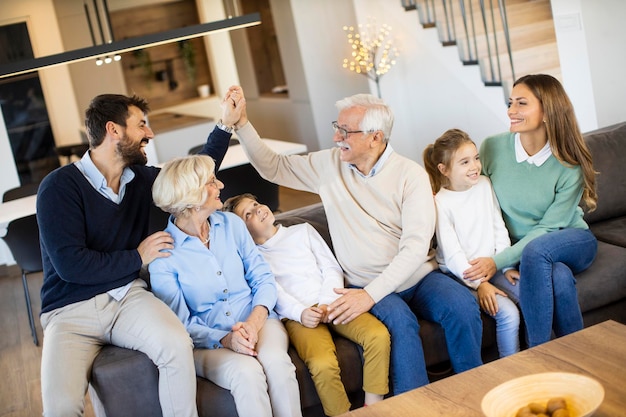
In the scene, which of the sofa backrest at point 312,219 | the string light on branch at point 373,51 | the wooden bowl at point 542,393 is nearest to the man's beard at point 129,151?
the sofa backrest at point 312,219

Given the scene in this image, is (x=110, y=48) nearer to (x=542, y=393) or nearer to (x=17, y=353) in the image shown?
(x=17, y=353)

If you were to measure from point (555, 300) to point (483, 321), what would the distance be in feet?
0.91

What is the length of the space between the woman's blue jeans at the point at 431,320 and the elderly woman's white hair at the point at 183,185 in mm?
778

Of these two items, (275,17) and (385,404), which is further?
(275,17)

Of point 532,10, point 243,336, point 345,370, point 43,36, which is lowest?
point 345,370

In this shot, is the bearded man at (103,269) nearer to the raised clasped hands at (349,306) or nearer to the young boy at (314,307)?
the young boy at (314,307)

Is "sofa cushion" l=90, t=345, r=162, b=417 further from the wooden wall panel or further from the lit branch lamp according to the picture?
the wooden wall panel

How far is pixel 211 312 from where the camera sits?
2.99 m

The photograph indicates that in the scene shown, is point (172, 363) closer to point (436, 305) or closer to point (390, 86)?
point (436, 305)

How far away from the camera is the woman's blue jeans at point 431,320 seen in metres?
2.92

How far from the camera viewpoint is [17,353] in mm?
4914

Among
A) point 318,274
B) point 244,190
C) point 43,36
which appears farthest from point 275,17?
point 318,274

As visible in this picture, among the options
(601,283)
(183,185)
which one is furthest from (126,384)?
(601,283)

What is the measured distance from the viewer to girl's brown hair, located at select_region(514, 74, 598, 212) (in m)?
3.27
